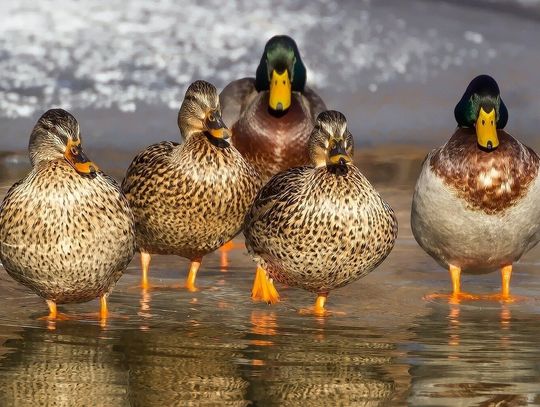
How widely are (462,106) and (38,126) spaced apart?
6.78ft

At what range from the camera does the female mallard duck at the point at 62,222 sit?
667 centimetres

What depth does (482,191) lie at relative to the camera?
7594 millimetres

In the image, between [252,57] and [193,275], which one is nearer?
[193,275]

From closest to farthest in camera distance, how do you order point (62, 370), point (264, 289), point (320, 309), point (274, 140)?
point (62, 370), point (320, 309), point (264, 289), point (274, 140)

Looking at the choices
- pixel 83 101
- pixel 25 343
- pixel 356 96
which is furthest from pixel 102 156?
pixel 25 343

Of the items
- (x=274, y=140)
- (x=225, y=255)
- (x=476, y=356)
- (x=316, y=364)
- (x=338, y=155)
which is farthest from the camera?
(x=274, y=140)

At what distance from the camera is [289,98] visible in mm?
9047

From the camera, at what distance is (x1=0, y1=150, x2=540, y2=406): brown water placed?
5.55 metres

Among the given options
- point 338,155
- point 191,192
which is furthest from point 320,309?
point 191,192

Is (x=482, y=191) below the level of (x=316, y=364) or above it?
above

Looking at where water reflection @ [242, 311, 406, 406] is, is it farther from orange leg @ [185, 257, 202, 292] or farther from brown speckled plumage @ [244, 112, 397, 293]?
orange leg @ [185, 257, 202, 292]

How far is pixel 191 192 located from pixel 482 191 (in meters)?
1.33

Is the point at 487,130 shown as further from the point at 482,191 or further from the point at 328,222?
the point at 328,222

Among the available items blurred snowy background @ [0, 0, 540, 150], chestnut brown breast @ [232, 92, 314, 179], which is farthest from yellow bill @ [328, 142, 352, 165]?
blurred snowy background @ [0, 0, 540, 150]
